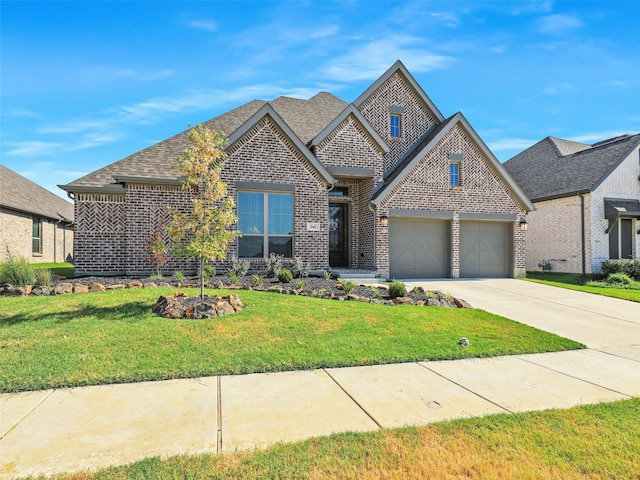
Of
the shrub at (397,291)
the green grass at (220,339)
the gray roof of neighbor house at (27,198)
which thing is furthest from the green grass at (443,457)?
the gray roof of neighbor house at (27,198)

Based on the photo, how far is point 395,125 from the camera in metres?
17.1

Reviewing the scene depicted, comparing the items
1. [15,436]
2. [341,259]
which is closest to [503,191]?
[341,259]

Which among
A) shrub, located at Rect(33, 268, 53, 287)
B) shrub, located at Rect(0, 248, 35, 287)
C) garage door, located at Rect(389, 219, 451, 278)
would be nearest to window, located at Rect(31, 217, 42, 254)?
shrub, located at Rect(0, 248, 35, 287)

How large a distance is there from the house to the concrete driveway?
6.48 metres

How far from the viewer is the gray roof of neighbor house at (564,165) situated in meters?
18.8

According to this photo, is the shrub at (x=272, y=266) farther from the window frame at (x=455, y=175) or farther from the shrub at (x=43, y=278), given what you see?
the window frame at (x=455, y=175)

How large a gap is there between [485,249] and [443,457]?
15274 millimetres

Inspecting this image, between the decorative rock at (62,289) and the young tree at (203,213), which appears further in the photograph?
the decorative rock at (62,289)

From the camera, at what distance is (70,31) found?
31.3ft

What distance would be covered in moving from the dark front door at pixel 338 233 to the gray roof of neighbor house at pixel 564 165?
11.7 meters

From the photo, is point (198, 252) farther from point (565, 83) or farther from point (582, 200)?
point (582, 200)

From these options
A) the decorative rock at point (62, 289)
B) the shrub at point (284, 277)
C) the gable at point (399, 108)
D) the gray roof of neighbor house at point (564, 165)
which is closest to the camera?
the decorative rock at point (62, 289)

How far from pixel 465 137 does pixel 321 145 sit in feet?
20.8

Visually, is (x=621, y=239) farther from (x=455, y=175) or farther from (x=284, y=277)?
(x=284, y=277)
